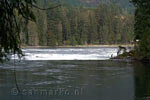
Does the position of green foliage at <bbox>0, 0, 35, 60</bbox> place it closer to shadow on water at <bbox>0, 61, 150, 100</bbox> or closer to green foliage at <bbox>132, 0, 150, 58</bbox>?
shadow on water at <bbox>0, 61, 150, 100</bbox>

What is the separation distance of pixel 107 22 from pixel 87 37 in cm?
1669

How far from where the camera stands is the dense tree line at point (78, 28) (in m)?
146

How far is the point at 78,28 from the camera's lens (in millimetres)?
156750

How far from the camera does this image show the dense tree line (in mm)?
145637

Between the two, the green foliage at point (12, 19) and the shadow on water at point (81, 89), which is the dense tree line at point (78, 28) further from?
the green foliage at point (12, 19)

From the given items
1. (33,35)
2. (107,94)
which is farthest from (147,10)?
(33,35)

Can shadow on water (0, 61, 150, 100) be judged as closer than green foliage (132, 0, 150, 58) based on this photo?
Yes

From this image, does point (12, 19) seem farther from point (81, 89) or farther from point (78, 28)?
point (78, 28)

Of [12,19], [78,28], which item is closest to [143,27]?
[12,19]

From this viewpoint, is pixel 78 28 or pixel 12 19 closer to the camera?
pixel 12 19

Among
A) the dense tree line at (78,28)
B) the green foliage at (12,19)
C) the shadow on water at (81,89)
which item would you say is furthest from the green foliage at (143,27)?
the dense tree line at (78,28)

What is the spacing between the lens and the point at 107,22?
545 feet

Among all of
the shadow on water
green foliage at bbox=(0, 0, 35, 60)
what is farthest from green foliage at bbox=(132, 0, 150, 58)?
green foliage at bbox=(0, 0, 35, 60)

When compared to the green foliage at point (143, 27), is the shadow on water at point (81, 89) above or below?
below
